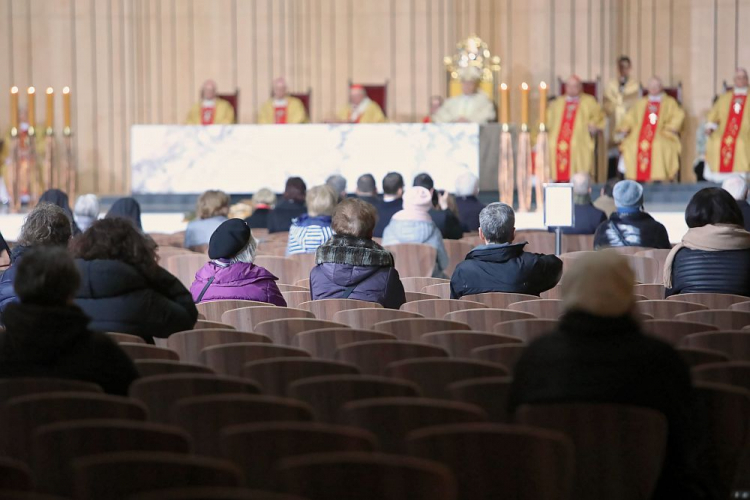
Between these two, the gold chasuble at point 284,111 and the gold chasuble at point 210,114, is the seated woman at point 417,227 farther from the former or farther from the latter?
the gold chasuble at point 210,114

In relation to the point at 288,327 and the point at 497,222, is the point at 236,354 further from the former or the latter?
the point at 497,222

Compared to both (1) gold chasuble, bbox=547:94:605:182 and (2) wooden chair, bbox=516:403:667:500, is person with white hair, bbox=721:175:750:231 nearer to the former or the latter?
(2) wooden chair, bbox=516:403:667:500

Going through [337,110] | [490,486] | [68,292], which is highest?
[337,110]

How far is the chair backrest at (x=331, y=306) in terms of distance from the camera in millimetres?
5430

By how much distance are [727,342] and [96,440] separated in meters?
2.22

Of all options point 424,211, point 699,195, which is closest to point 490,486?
point 699,195

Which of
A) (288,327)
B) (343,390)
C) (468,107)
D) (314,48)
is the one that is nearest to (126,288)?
(288,327)

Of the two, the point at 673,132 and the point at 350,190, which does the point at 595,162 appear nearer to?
the point at 673,132

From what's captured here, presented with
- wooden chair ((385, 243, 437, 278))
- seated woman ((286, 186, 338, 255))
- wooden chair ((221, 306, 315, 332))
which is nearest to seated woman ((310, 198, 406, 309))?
wooden chair ((221, 306, 315, 332))

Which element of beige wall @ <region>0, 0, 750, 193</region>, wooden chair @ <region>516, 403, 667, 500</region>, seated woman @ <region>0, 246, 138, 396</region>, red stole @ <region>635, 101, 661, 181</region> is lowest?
wooden chair @ <region>516, 403, 667, 500</region>

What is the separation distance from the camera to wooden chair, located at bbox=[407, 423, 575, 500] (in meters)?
2.55

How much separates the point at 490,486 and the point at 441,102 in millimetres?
12366

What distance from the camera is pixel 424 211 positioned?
8.04m

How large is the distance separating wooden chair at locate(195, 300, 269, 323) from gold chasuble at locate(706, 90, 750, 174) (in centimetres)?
995
